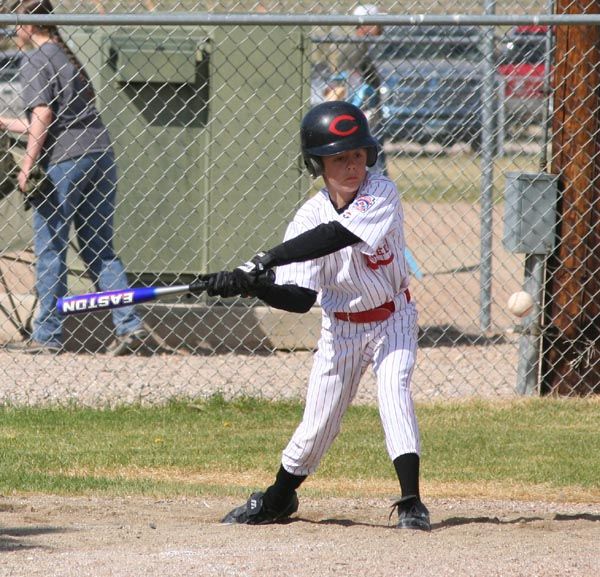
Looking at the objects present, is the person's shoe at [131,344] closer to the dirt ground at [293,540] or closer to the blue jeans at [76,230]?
the blue jeans at [76,230]

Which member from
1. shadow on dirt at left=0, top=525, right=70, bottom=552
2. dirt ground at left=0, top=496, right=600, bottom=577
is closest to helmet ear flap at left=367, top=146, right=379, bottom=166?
dirt ground at left=0, top=496, right=600, bottom=577

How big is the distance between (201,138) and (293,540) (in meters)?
4.30

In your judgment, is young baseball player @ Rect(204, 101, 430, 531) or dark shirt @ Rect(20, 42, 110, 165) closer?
young baseball player @ Rect(204, 101, 430, 531)

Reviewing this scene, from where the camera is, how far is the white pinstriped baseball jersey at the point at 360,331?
14.3 feet

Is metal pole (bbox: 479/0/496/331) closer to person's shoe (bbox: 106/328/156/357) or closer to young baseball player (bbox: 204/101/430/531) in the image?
person's shoe (bbox: 106/328/156/357)

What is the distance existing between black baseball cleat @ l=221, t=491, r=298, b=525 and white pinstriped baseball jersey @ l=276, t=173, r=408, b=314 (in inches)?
30.9

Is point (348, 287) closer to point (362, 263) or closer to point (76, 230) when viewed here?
point (362, 263)

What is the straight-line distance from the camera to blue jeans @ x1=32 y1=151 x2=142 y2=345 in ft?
24.1

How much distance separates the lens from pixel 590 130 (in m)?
6.71

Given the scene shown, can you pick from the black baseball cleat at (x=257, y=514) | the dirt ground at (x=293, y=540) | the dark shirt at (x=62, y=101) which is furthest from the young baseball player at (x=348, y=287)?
the dark shirt at (x=62, y=101)

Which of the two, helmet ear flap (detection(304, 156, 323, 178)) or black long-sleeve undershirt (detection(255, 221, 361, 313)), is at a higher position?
helmet ear flap (detection(304, 156, 323, 178))

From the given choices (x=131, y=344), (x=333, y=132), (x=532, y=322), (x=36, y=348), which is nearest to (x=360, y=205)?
(x=333, y=132)

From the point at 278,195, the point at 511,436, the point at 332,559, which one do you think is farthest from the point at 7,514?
the point at 278,195

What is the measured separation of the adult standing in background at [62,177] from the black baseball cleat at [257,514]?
3.09 meters
